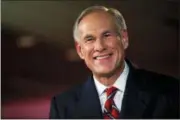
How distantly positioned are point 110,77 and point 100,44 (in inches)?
6.8

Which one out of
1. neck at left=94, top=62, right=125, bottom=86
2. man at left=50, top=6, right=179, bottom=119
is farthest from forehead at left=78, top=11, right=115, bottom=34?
neck at left=94, top=62, right=125, bottom=86

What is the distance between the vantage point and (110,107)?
Result: 165 centimetres

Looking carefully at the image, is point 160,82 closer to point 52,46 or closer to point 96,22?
point 96,22

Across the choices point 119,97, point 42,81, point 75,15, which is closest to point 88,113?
point 119,97

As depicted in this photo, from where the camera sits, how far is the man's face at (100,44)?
1.62m

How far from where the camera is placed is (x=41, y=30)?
1663 millimetres

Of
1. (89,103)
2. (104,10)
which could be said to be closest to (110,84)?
(89,103)

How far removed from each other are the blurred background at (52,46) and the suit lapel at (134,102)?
13 centimetres

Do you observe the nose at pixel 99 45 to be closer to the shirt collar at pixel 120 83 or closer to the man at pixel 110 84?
the man at pixel 110 84

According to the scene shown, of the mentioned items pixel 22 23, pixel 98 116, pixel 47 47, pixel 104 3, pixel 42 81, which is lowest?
pixel 98 116

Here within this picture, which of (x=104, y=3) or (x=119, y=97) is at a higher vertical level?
(x=104, y=3)

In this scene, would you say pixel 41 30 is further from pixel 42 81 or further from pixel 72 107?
pixel 72 107

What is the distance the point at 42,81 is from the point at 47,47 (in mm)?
170

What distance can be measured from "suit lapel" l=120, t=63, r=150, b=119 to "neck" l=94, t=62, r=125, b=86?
0.26 ft
